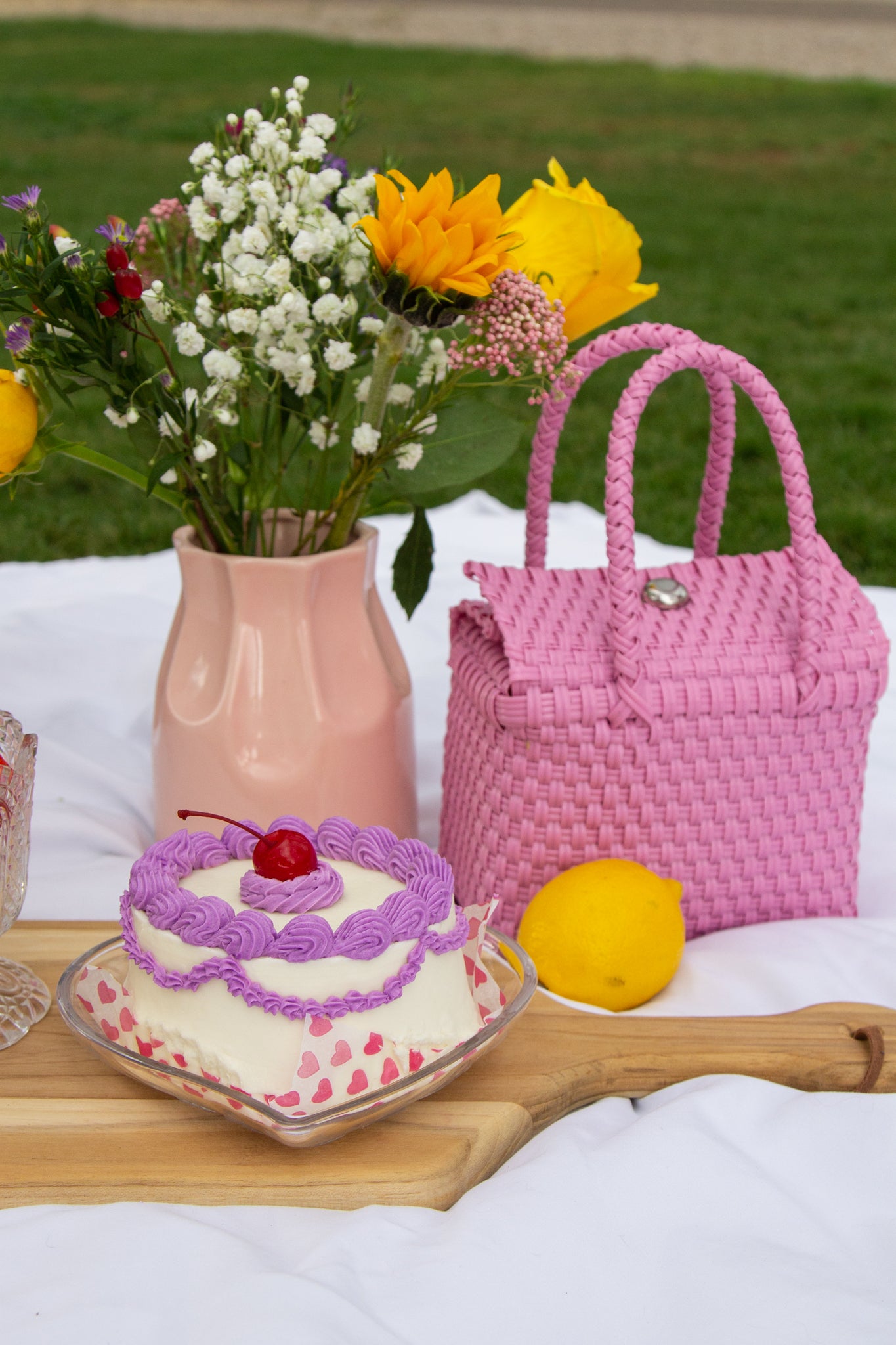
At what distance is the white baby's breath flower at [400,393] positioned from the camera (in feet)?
3.51

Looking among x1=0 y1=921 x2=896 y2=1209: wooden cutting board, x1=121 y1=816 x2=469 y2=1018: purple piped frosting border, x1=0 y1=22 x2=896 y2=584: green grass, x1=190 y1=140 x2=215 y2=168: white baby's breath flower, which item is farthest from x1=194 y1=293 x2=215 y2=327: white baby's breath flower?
x1=0 y1=921 x2=896 y2=1209: wooden cutting board

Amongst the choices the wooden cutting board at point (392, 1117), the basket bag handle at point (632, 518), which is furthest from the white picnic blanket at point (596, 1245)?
the basket bag handle at point (632, 518)

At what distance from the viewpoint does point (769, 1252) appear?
81cm

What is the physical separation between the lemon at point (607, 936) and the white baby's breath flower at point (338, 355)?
0.44m

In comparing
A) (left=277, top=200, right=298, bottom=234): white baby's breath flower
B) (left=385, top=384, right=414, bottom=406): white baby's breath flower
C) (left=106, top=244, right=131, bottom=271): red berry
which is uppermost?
(left=277, top=200, right=298, bottom=234): white baby's breath flower

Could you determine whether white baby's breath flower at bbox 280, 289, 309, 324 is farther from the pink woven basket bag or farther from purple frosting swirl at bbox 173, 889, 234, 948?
purple frosting swirl at bbox 173, 889, 234, 948

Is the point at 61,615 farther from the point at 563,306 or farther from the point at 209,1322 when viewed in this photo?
the point at 209,1322

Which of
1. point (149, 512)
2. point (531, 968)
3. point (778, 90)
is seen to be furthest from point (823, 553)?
point (778, 90)

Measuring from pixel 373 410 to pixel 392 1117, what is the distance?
52 cm

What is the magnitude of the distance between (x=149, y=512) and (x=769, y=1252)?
2.07 metres

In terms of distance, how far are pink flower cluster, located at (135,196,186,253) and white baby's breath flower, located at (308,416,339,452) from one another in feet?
0.67

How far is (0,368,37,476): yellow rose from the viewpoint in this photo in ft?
2.97

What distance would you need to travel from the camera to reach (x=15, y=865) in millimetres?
903

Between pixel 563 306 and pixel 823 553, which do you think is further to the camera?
pixel 823 553
